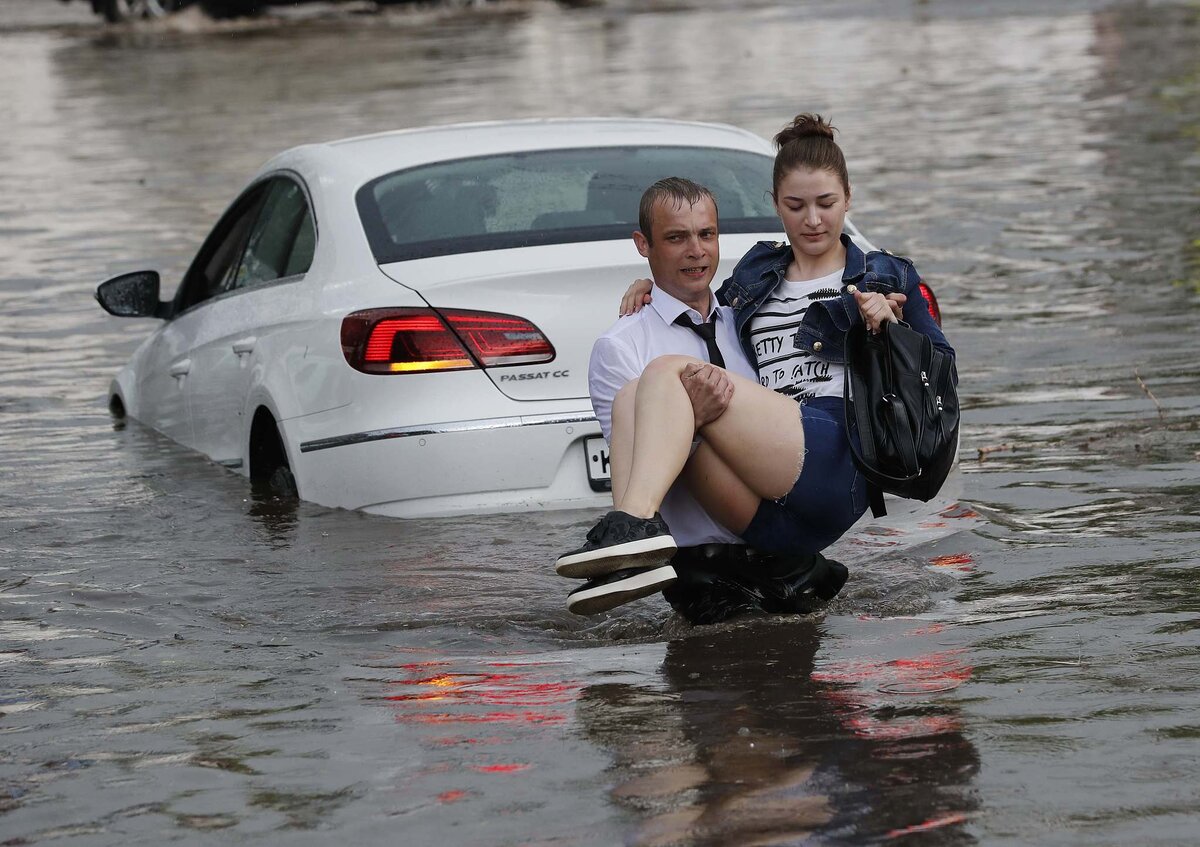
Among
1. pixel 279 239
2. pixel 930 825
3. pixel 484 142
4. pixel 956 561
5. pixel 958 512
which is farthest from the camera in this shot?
pixel 279 239

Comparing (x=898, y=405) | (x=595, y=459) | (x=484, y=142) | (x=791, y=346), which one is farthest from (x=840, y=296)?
(x=484, y=142)

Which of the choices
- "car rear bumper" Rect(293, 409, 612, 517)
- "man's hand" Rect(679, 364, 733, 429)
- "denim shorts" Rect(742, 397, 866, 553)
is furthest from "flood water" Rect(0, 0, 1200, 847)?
"man's hand" Rect(679, 364, 733, 429)

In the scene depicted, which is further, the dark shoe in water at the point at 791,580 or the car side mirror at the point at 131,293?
the car side mirror at the point at 131,293

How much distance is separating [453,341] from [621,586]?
1.73 meters

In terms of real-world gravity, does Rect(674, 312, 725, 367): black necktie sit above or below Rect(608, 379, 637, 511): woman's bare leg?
above

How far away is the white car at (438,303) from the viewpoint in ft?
20.8

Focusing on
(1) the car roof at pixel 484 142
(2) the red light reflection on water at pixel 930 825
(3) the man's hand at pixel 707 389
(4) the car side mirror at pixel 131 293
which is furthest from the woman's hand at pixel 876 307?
(4) the car side mirror at pixel 131 293

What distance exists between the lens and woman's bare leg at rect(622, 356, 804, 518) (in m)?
4.96

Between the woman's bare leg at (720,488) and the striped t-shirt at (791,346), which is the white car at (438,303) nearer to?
the striped t-shirt at (791,346)

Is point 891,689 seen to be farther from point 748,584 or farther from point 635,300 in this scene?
point 635,300

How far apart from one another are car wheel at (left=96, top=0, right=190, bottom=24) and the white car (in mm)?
42457

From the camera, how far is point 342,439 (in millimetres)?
6562

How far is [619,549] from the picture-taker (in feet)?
15.7

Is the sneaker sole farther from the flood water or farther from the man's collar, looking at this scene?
the man's collar
